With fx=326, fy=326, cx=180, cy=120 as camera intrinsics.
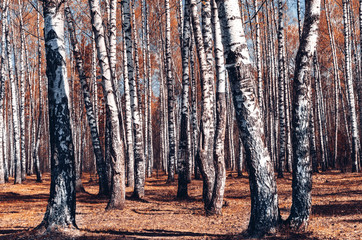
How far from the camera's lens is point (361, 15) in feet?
48.2

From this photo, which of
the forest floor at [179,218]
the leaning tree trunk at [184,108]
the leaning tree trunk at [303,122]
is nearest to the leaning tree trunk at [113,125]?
the forest floor at [179,218]

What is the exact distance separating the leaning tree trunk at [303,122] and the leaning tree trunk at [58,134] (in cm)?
365

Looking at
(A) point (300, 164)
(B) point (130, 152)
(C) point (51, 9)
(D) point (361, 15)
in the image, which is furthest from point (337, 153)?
(C) point (51, 9)

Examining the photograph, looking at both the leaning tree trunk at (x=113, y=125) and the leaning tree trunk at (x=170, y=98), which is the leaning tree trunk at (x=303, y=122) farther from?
the leaning tree trunk at (x=170, y=98)

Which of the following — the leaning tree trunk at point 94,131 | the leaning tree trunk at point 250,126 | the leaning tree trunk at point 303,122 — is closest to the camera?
the leaning tree trunk at point 250,126

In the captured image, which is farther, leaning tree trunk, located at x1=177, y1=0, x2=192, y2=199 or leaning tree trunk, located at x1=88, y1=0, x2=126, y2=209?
leaning tree trunk, located at x1=177, y1=0, x2=192, y2=199

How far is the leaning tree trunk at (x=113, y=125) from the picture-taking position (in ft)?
26.1

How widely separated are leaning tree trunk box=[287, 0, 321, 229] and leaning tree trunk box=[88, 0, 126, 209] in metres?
4.35

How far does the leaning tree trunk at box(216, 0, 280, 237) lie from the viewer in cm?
445

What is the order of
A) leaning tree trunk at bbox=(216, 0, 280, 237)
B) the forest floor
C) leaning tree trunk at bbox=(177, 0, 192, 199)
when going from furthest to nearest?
leaning tree trunk at bbox=(177, 0, 192, 199)
the forest floor
leaning tree trunk at bbox=(216, 0, 280, 237)

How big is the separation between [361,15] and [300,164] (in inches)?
502

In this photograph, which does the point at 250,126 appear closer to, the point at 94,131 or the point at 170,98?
the point at 94,131

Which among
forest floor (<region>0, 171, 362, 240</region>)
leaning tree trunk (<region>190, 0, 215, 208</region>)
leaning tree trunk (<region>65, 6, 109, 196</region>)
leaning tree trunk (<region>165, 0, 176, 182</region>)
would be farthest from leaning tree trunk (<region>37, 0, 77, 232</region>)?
leaning tree trunk (<region>165, 0, 176, 182</region>)

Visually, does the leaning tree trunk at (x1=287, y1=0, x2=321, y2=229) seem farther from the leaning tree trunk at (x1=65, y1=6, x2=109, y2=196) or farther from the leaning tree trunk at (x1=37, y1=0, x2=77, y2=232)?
the leaning tree trunk at (x1=65, y1=6, x2=109, y2=196)
